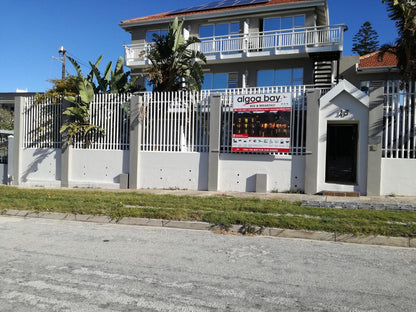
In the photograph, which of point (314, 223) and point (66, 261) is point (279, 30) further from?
point (66, 261)

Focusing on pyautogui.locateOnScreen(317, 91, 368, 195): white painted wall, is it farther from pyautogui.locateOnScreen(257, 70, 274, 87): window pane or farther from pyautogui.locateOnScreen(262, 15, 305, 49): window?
pyautogui.locateOnScreen(257, 70, 274, 87): window pane

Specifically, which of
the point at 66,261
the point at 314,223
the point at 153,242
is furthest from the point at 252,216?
the point at 66,261

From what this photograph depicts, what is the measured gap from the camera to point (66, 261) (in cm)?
518

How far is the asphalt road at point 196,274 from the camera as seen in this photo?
375 cm

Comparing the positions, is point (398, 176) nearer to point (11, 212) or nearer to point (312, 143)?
point (312, 143)

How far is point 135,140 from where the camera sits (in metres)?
13.3

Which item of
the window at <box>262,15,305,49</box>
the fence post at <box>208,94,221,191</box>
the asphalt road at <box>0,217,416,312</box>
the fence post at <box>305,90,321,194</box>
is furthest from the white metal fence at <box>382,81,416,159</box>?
the window at <box>262,15,305,49</box>

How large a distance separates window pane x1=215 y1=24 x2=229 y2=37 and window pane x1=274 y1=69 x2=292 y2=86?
4.45 meters

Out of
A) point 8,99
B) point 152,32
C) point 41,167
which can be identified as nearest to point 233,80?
point 152,32

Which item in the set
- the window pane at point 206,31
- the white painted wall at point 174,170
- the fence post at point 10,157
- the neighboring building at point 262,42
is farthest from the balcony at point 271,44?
the fence post at point 10,157

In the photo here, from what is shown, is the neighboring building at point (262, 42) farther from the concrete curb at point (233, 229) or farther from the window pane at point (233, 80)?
the concrete curb at point (233, 229)

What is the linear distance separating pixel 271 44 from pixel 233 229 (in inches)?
583

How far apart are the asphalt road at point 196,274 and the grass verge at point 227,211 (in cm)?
55

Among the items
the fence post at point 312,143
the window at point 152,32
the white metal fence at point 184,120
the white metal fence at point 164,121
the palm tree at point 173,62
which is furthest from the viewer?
the window at point 152,32
